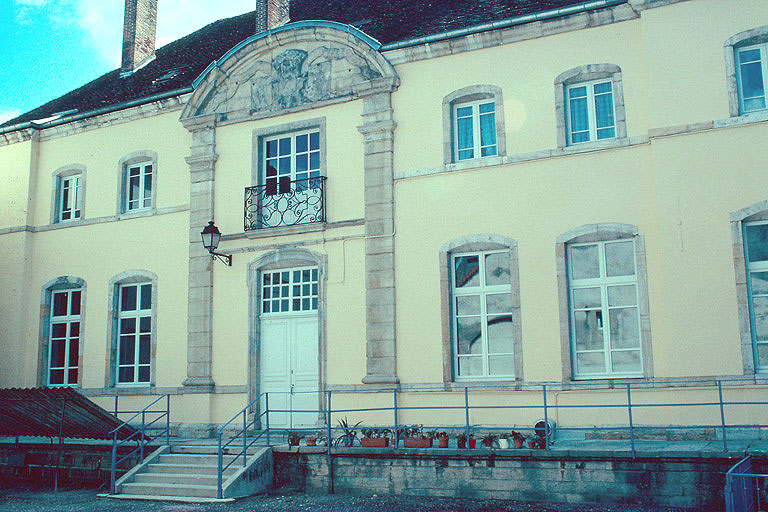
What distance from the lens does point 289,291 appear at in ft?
42.9

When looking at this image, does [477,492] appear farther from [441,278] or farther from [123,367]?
[123,367]

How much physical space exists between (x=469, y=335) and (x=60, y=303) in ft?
27.5

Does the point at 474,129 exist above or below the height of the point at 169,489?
above

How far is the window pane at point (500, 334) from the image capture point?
11.5m

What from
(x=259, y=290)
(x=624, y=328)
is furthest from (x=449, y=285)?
(x=259, y=290)

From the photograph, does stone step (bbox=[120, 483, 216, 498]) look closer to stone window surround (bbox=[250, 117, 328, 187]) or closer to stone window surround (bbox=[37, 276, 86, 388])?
stone window surround (bbox=[37, 276, 86, 388])

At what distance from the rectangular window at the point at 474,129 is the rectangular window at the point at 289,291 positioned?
10.4 feet

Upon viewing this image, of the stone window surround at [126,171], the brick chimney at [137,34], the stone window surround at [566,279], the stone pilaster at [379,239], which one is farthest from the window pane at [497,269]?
the brick chimney at [137,34]

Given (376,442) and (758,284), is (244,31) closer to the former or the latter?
(376,442)

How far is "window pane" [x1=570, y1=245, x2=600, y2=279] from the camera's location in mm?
11125

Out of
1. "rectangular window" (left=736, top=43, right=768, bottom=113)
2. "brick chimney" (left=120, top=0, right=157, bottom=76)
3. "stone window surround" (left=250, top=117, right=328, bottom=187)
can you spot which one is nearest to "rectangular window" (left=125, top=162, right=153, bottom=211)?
"stone window surround" (left=250, top=117, right=328, bottom=187)

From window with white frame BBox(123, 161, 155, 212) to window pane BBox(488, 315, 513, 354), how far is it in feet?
23.2

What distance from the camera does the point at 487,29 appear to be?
12.0 metres

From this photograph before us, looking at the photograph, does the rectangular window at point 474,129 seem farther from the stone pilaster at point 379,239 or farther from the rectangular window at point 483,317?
the rectangular window at point 483,317
